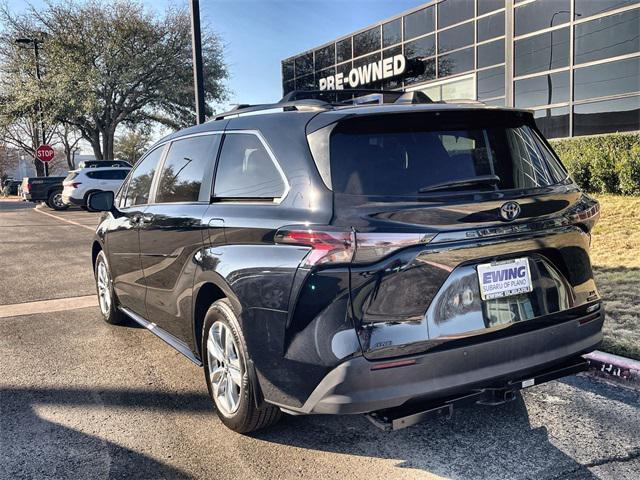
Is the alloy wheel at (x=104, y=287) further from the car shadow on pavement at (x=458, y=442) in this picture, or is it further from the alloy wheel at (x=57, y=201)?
the alloy wheel at (x=57, y=201)

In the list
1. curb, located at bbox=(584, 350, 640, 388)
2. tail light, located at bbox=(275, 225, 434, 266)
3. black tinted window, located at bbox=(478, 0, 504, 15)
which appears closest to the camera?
tail light, located at bbox=(275, 225, 434, 266)

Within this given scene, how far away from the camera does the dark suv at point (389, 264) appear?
8.22ft

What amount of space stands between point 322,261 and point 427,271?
48 cm

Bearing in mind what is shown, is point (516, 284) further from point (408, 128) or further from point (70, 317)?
point (70, 317)

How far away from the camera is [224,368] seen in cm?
336

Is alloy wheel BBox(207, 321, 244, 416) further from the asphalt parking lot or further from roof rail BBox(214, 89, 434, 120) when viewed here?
roof rail BBox(214, 89, 434, 120)

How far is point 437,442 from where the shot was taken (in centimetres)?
319

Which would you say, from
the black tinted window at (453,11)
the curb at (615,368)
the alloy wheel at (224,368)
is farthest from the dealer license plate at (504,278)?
the black tinted window at (453,11)

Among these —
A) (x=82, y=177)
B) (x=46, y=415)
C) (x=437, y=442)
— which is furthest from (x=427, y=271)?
(x=82, y=177)

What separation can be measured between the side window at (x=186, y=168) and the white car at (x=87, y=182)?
17.5 metres

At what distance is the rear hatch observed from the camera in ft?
8.21

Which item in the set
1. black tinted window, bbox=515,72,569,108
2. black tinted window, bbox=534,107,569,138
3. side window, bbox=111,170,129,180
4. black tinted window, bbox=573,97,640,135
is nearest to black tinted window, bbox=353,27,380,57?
black tinted window, bbox=515,72,569,108

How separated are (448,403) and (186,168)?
247cm

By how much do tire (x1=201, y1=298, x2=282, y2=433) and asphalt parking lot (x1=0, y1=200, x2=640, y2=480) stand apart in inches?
5.4
